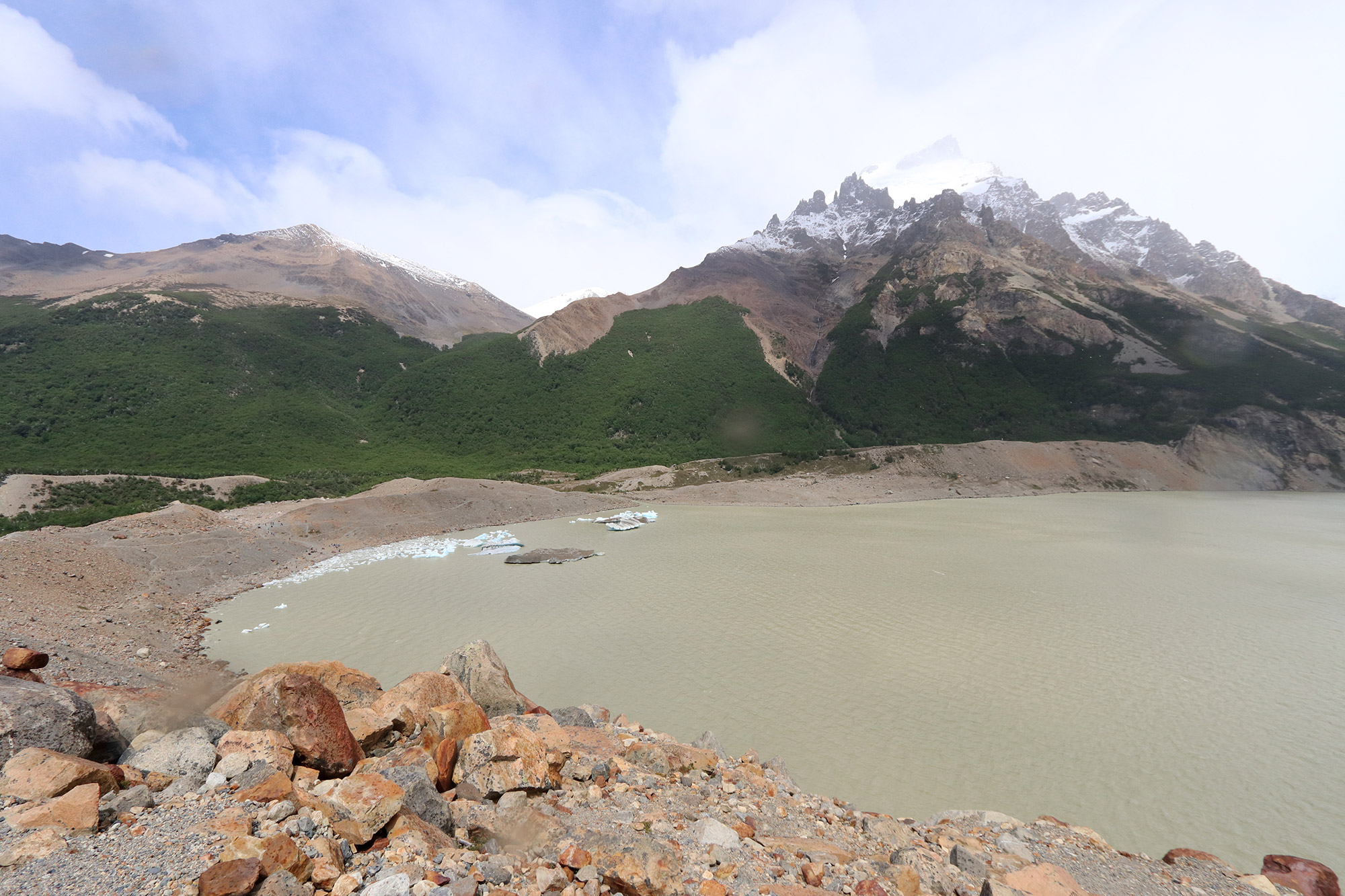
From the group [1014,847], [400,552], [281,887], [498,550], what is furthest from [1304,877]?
[400,552]

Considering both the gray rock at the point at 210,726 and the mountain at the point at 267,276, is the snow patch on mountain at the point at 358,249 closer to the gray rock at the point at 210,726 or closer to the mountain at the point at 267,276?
the mountain at the point at 267,276

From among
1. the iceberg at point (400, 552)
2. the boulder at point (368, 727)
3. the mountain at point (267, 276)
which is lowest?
the iceberg at point (400, 552)

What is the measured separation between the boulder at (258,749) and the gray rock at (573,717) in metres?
3.66

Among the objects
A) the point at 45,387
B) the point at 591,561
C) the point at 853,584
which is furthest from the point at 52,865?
the point at 45,387

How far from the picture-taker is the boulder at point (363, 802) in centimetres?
359

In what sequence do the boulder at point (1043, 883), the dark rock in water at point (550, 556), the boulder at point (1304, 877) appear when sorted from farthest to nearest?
the dark rock in water at point (550, 556) → the boulder at point (1304, 877) → the boulder at point (1043, 883)

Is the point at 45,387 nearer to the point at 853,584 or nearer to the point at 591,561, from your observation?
the point at 591,561

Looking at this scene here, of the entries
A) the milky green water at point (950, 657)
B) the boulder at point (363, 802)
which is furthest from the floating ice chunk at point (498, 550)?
the boulder at point (363, 802)

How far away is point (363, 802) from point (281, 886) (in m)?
1.03

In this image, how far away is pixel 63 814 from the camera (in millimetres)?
3055

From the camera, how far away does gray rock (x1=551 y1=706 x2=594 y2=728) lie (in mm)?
7629

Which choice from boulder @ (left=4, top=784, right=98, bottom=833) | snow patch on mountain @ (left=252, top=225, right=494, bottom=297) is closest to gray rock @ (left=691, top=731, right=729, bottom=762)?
boulder @ (left=4, top=784, right=98, bottom=833)

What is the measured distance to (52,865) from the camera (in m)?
2.74

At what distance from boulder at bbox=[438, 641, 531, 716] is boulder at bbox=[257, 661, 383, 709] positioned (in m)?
0.91
